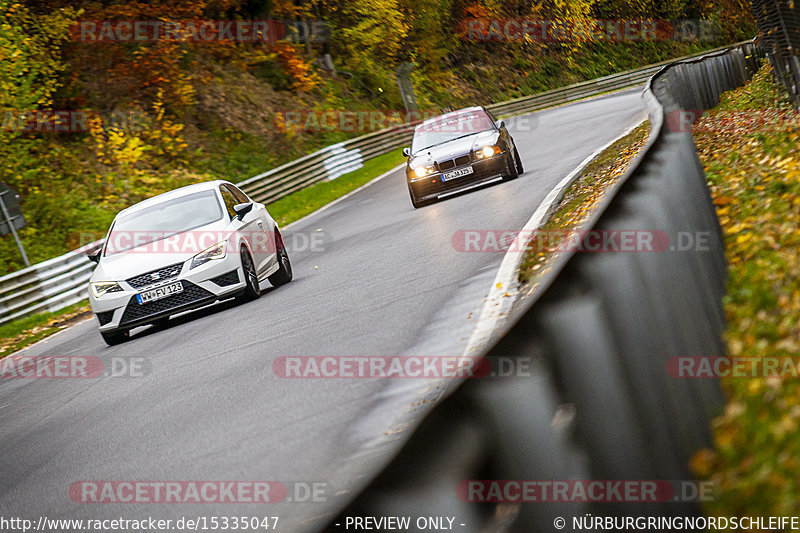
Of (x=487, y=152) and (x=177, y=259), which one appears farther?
(x=487, y=152)

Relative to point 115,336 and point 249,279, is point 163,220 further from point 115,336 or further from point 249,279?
point 115,336

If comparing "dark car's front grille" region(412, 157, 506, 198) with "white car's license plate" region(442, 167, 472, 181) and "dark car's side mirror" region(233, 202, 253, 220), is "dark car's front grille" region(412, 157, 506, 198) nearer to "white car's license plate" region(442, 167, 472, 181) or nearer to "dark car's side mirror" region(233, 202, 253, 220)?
"white car's license plate" region(442, 167, 472, 181)

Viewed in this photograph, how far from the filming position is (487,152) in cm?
1841

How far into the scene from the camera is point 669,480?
364 centimetres

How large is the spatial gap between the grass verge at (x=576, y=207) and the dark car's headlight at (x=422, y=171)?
10.3 feet

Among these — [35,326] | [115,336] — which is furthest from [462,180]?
[35,326]

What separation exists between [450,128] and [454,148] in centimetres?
107

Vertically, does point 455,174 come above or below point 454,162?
below

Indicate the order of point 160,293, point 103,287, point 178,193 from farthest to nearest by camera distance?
point 178,193 → point 103,287 → point 160,293

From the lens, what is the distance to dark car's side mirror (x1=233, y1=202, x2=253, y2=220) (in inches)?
499

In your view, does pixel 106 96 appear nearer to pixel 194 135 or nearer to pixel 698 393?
pixel 194 135

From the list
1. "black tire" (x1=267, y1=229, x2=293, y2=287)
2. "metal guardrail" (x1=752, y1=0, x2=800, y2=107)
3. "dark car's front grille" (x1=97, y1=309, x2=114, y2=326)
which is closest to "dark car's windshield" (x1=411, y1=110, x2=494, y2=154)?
"metal guardrail" (x1=752, y1=0, x2=800, y2=107)

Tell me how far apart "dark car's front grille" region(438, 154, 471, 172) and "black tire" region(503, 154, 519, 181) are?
789 millimetres

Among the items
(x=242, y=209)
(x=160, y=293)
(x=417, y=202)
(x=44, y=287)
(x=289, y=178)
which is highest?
(x=242, y=209)
